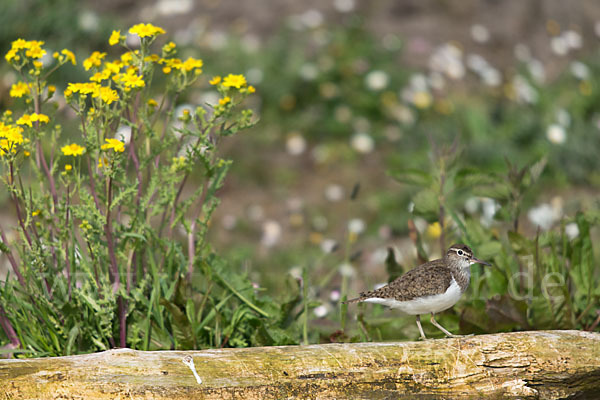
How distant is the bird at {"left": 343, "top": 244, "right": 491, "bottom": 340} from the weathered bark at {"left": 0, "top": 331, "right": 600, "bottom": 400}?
0.46 ft

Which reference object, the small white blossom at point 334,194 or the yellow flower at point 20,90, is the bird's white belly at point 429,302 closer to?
the yellow flower at point 20,90

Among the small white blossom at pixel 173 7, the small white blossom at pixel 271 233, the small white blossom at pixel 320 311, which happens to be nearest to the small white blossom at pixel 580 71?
the small white blossom at pixel 271 233

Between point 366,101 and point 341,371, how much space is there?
463cm

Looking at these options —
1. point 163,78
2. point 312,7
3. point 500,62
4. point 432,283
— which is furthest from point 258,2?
point 432,283

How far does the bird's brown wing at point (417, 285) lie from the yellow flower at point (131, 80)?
1103 millimetres

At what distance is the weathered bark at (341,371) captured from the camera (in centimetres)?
235

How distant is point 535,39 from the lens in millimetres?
8352

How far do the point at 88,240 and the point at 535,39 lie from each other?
6.78 metres

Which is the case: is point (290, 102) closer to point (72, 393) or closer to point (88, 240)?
point (88, 240)

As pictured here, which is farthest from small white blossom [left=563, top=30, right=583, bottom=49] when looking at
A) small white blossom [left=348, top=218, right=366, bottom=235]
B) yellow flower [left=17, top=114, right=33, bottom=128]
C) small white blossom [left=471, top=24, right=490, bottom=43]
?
yellow flower [left=17, top=114, right=33, bottom=128]

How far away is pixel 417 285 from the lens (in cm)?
274

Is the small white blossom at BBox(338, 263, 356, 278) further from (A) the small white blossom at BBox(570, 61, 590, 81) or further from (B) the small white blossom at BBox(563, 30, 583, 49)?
(B) the small white blossom at BBox(563, 30, 583, 49)

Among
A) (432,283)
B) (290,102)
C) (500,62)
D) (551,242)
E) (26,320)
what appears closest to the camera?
(432,283)

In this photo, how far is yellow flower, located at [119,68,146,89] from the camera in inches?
105
